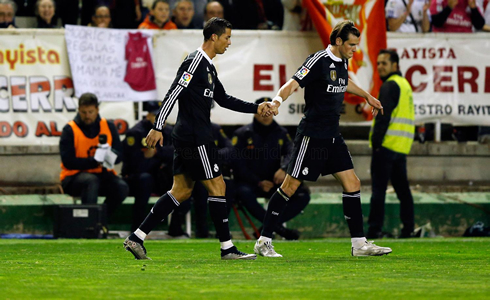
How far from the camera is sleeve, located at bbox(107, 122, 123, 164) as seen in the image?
43.4 feet

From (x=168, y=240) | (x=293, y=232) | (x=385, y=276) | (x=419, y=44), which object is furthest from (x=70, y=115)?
(x=385, y=276)

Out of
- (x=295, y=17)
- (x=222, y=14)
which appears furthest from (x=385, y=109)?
(x=222, y=14)

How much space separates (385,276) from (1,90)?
8.80 meters

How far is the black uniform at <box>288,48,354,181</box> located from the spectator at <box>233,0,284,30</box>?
21.8 feet

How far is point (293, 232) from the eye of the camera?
526 inches

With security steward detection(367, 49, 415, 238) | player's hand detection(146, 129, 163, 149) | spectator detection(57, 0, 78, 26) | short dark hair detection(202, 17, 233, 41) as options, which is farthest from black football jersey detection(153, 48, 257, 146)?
spectator detection(57, 0, 78, 26)

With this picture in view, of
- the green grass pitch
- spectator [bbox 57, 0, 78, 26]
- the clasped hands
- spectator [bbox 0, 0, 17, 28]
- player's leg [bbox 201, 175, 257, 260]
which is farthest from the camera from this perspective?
spectator [bbox 57, 0, 78, 26]

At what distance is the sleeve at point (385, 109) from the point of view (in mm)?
13234

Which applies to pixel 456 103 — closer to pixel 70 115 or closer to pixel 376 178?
pixel 376 178

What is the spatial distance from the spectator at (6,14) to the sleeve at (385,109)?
234 inches

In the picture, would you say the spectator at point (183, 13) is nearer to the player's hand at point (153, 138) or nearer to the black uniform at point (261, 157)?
the black uniform at point (261, 157)

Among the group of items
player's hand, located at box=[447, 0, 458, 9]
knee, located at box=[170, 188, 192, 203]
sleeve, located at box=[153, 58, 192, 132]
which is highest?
player's hand, located at box=[447, 0, 458, 9]

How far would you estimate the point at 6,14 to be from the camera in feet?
48.2

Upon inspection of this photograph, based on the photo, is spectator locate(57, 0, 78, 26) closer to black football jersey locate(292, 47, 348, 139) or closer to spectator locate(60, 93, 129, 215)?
spectator locate(60, 93, 129, 215)
